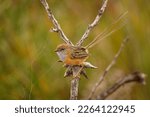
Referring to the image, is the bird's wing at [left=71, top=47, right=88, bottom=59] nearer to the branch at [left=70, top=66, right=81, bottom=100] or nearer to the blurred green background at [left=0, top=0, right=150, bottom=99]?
the branch at [left=70, top=66, right=81, bottom=100]

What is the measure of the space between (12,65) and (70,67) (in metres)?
0.78

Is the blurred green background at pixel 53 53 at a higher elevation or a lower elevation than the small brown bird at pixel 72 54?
higher

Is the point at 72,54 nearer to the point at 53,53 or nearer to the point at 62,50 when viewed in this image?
the point at 62,50

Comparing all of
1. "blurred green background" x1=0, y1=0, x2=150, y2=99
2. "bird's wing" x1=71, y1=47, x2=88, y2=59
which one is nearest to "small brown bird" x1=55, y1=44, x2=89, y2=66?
"bird's wing" x1=71, y1=47, x2=88, y2=59

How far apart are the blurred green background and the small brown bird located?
1.81 feet

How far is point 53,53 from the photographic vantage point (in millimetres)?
2016

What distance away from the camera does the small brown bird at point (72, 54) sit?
49.2 inches

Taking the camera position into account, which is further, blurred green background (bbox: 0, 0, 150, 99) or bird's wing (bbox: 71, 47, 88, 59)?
blurred green background (bbox: 0, 0, 150, 99)

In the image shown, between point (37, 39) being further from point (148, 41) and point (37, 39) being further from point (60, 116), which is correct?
point (60, 116)

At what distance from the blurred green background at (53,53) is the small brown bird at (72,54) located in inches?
21.7

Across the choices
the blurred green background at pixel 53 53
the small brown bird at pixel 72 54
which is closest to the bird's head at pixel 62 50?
the small brown bird at pixel 72 54

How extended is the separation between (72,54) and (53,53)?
2.53 feet

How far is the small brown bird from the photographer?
1249mm

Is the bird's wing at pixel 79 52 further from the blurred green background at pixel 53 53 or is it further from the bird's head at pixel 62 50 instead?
the blurred green background at pixel 53 53
